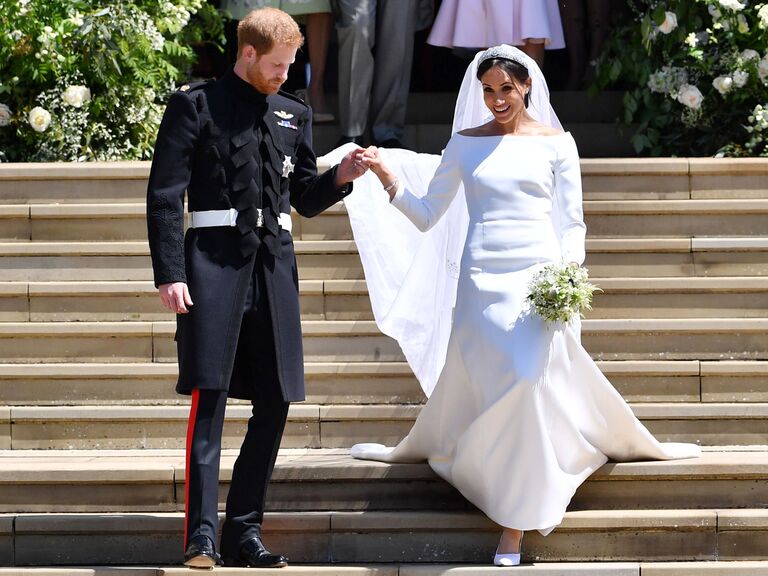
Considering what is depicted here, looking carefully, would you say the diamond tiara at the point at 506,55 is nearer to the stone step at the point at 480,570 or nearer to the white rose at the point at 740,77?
the stone step at the point at 480,570

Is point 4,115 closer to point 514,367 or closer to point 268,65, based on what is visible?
point 268,65

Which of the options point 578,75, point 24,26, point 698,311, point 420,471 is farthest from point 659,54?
point 420,471

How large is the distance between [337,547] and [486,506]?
62 cm

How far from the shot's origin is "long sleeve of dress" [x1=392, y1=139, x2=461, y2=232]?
6.09 m

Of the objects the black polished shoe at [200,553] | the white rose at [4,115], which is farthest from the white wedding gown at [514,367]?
the white rose at [4,115]

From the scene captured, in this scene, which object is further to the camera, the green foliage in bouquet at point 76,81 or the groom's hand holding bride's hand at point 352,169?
the green foliage in bouquet at point 76,81

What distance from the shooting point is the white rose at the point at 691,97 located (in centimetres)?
914

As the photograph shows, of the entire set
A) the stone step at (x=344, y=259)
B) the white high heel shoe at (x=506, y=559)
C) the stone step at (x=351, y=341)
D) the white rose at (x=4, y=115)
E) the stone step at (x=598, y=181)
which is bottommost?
the white high heel shoe at (x=506, y=559)

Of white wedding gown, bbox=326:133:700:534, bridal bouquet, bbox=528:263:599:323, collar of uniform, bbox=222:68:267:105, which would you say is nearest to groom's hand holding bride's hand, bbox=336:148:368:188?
Answer: white wedding gown, bbox=326:133:700:534

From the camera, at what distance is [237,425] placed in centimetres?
683

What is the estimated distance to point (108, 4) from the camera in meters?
9.29


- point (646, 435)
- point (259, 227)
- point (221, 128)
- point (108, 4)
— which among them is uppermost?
point (108, 4)

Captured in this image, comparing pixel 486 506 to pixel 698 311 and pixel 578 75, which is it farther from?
pixel 578 75

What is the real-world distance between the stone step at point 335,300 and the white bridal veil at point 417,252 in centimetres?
76
